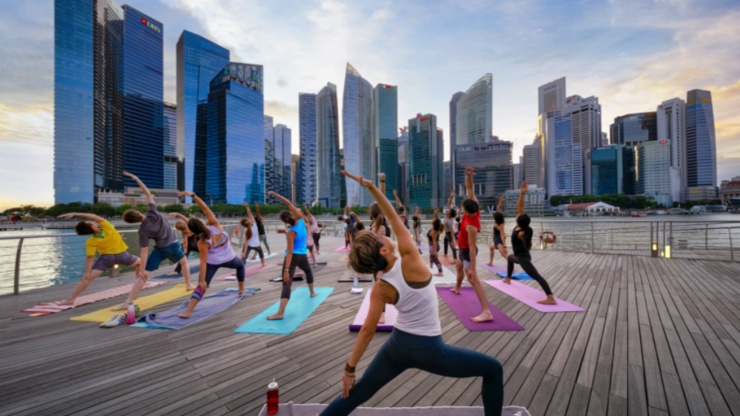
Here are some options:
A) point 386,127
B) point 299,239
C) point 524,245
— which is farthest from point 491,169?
point 299,239

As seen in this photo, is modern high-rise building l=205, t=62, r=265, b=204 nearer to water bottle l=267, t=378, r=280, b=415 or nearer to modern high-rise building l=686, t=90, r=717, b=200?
water bottle l=267, t=378, r=280, b=415

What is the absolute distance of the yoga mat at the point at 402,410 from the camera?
2461 mm

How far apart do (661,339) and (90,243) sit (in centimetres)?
1058

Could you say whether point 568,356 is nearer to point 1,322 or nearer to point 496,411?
point 496,411

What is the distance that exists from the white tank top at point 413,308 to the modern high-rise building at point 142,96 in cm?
15985

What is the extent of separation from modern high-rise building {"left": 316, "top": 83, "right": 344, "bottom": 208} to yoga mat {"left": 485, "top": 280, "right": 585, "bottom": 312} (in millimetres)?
141769

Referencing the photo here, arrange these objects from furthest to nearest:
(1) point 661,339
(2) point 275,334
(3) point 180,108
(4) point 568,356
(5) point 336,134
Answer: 1. (5) point 336,134
2. (3) point 180,108
3. (2) point 275,334
4. (1) point 661,339
5. (4) point 568,356

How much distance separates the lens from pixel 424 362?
6.12 feet

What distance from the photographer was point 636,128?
185875 mm

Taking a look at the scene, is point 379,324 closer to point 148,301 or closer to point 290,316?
point 290,316

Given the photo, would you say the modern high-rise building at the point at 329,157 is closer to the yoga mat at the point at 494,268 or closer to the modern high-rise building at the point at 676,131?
the yoga mat at the point at 494,268

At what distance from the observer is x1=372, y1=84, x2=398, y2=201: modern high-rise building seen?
16550 cm

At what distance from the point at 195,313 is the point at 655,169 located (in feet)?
721

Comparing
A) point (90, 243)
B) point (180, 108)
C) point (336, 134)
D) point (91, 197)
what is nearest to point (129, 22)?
point (180, 108)
